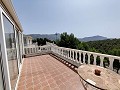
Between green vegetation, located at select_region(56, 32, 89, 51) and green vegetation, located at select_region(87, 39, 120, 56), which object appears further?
green vegetation, located at select_region(56, 32, 89, 51)

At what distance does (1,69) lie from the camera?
1.43 meters

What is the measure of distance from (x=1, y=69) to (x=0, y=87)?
29 cm

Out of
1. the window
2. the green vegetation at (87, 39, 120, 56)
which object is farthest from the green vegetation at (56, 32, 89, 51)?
the window

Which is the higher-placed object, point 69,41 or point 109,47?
point 69,41

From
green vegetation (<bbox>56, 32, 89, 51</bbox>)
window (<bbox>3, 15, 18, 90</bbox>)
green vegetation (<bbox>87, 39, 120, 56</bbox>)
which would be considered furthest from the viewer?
green vegetation (<bbox>56, 32, 89, 51</bbox>)

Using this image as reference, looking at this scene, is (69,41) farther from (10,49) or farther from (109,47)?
(10,49)

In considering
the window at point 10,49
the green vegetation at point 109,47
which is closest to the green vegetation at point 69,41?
the green vegetation at point 109,47

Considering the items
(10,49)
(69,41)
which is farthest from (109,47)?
(10,49)

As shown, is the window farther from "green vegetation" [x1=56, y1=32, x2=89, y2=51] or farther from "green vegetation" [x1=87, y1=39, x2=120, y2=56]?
"green vegetation" [x1=87, y1=39, x2=120, y2=56]

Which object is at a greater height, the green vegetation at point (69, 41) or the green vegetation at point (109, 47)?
the green vegetation at point (69, 41)

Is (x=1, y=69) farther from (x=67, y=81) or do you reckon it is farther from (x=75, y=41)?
(x=75, y=41)

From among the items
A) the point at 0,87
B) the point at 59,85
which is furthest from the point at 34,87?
the point at 0,87

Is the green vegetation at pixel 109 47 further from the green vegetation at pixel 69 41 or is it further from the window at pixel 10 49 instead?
the window at pixel 10 49

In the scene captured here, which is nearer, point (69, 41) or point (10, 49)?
point (10, 49)
